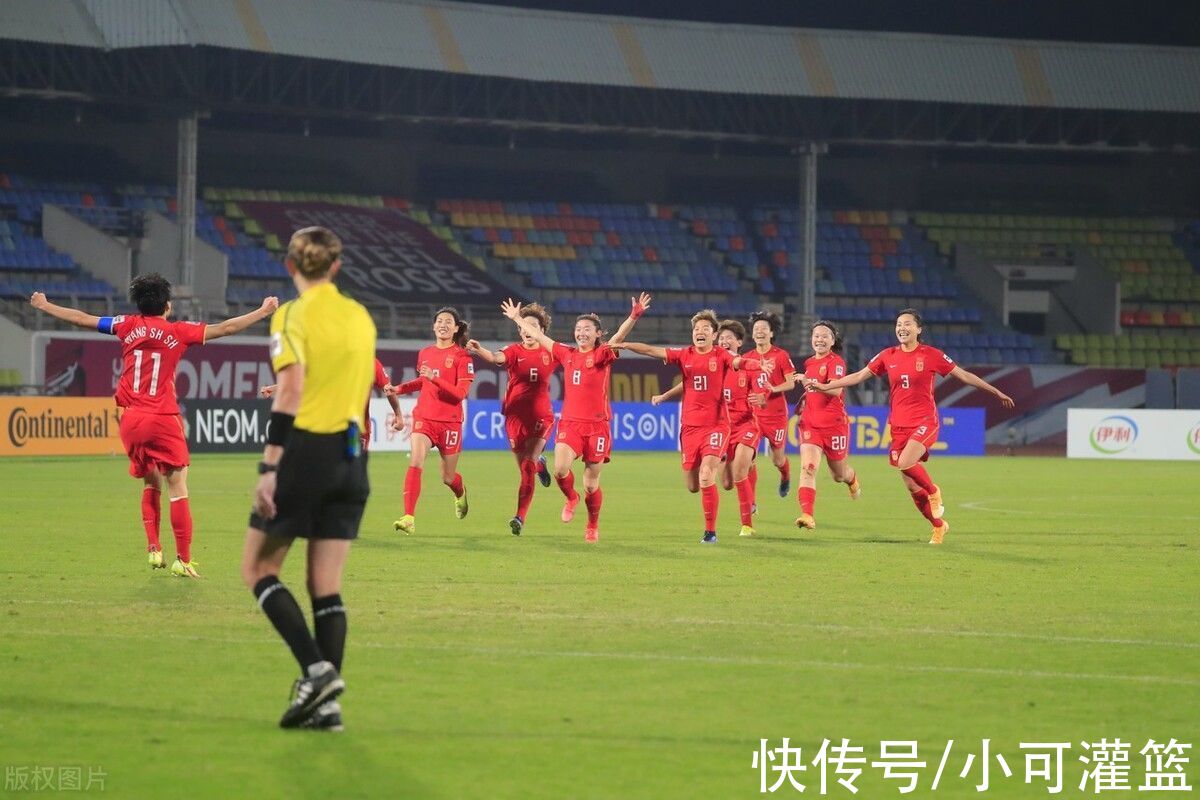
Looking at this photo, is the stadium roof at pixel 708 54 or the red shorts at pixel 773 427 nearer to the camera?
the red shorts at pixel 773 427

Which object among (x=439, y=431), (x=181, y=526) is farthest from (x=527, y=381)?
(x=181, y=526)

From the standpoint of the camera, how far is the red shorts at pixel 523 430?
19281 mm

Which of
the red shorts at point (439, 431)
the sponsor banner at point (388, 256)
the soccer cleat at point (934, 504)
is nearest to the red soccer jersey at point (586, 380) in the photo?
the red shorts at point (439, 431)

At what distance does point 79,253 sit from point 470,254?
11.8 metres

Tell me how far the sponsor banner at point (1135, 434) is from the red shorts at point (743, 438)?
26370mm

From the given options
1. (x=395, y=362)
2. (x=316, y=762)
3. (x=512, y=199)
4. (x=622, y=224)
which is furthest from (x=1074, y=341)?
(x=316, y=762)

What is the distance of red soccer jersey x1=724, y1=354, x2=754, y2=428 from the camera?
18656 mm

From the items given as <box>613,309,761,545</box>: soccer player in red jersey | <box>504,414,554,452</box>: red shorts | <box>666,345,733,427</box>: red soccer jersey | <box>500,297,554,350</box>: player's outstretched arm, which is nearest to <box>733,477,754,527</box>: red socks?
<box>613,309,761,545</box>: soccer player in red jersey

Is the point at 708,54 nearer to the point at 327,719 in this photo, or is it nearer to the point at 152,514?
the point at 152,514

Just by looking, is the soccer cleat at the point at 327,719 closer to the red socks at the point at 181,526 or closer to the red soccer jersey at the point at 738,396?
the red socks at the point at 181,526

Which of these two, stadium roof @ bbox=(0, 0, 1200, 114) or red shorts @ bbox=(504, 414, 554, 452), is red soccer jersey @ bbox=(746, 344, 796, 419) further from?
stadium roof @ bbox=(0, 0, 1200, 114)

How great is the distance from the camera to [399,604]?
12023mm

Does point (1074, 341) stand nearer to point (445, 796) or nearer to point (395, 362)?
point (395, 362)

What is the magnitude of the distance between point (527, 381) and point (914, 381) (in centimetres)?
418
